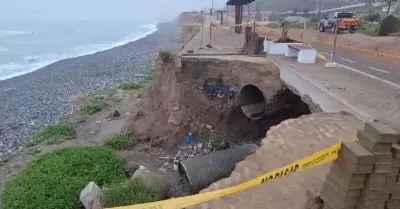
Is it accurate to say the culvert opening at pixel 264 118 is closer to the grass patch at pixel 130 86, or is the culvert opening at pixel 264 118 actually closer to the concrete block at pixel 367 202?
the concrete block at pixel 367 202

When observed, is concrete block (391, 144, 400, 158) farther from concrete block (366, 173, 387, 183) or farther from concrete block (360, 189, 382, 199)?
concrete block (360, 189, 382, 199)

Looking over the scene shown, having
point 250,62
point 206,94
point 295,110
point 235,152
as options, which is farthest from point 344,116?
point 206,94

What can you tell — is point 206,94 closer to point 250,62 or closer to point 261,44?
point 250,62

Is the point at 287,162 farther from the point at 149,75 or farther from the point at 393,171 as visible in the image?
the point at 149,75

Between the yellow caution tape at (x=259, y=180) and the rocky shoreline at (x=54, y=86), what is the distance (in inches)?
466

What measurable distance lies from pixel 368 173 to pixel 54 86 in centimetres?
2509

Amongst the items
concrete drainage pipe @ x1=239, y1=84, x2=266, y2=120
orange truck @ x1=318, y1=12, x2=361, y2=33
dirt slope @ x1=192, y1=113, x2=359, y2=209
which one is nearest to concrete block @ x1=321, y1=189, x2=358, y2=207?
dirt slope @ x1=192, y1=113, x2=359, y2=209

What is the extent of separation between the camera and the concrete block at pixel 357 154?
163 inches

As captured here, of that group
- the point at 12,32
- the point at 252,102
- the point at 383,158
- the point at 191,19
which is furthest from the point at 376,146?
the point at 12,32

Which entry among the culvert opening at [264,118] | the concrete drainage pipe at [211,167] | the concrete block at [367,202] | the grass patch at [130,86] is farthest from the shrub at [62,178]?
the grass patch at [130,86]

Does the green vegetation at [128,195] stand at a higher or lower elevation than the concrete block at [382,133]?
lower

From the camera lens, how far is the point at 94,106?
19906mm

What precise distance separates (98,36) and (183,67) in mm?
47317

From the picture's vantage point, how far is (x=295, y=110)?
12.6 m
